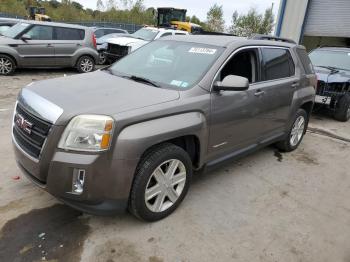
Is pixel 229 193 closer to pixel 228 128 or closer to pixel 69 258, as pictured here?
pixel 228 128

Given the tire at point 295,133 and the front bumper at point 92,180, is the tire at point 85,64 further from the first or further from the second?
the front bumper at point 92,180

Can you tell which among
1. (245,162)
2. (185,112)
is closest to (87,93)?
(185,112)

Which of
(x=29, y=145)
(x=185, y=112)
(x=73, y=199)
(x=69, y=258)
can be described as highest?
(x=185, y=112)

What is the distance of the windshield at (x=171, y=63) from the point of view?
11.6 feet

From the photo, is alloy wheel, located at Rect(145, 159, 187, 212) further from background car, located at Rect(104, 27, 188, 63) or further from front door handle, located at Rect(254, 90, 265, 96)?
background car, located at Rect(104, 27, 188, 63)

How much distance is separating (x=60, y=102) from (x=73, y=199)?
0.82 m

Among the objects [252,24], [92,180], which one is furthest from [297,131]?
[252,24]

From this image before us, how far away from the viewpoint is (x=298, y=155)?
5.48 meters

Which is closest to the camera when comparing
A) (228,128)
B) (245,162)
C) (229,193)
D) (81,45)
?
(228,128)

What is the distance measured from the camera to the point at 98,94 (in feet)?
10.1

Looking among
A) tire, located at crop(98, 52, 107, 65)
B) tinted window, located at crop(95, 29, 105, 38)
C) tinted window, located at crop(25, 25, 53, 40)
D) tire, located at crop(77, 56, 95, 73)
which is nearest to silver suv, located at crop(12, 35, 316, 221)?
tinted window, located at crop(25, 25, 53, 40)

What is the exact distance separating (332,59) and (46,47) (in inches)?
327

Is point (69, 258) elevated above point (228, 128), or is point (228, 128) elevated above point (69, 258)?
point (228, 128)

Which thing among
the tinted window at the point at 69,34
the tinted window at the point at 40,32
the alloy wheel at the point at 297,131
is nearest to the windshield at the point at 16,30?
the tinted window at the point at 40,32
